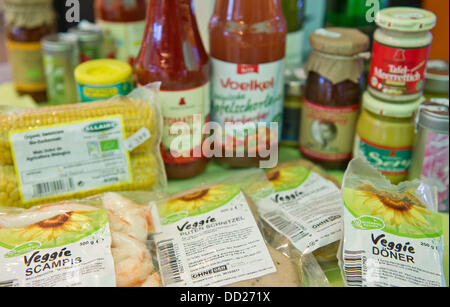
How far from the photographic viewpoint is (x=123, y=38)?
1133mm

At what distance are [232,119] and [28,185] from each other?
360mm

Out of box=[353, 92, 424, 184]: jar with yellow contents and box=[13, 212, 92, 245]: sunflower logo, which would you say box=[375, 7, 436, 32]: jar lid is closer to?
box=[353, 92, 424, 184]: jar with yellow contents

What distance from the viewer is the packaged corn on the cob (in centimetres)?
76

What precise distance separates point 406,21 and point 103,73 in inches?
20.1

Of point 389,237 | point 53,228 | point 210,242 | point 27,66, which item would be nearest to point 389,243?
point 389,237

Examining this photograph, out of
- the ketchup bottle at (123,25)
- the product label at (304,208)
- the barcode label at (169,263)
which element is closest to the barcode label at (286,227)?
the product label at (304,208)

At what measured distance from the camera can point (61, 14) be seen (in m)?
1.40

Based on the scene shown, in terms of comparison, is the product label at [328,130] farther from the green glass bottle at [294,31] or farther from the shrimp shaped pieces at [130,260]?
the shrimp shaped pieces at [130,260]

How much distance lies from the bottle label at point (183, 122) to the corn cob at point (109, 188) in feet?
0.17

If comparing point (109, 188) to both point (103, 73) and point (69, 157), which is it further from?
point (103, 73)

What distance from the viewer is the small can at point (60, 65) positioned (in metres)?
1.06

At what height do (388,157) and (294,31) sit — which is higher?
(294,31)

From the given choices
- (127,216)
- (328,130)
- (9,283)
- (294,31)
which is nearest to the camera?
(9,283)

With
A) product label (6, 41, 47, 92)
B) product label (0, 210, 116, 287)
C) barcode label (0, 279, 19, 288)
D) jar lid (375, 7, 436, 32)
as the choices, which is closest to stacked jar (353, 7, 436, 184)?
jar lid (375, 7, 436, 32)
